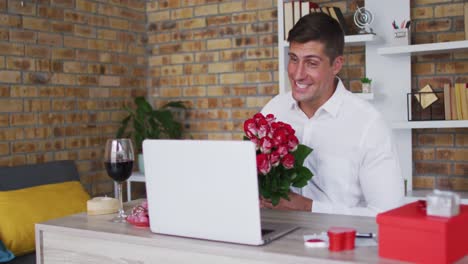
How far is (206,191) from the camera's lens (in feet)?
4.31

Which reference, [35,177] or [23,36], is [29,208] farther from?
[23,36]

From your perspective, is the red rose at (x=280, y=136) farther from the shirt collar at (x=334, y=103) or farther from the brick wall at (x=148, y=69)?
the brick wall at (x=148, y=69)

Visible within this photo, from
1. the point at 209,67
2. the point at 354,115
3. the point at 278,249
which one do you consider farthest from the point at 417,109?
the point at 278,249

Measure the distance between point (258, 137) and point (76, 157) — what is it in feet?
8.77

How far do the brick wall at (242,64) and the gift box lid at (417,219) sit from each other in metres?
2.29

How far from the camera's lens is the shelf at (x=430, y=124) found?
302 centimetres

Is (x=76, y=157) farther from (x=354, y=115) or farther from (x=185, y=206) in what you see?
(x=185, y=206)

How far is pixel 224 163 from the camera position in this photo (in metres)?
1.27

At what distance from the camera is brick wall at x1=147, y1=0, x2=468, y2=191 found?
3.32 metres

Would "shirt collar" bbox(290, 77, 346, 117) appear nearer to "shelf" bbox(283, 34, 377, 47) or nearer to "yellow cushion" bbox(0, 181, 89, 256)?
"shelf" bbox(283, 34, 377, 47)

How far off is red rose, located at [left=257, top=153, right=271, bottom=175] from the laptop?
0.13 m

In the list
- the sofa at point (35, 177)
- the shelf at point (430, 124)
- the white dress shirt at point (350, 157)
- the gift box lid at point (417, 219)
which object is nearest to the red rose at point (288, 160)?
the gift box lid at point (417, 219)

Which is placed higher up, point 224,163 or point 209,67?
point 209,67

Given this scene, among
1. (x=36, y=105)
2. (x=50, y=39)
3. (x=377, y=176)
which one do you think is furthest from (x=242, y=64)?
(x=377, y=176)
